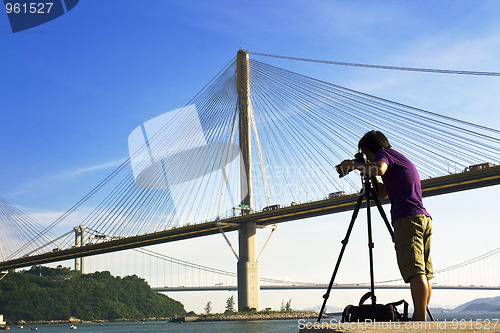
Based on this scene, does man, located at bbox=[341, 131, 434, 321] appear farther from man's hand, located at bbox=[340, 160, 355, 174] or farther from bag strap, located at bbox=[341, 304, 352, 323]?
bag strap, located at bbox=[341, 304, 352, 323]

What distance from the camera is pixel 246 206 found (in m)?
43.7

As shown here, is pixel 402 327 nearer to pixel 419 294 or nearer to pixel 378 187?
pixel 419 294

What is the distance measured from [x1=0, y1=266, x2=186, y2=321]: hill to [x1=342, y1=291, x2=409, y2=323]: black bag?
9638 centimetres

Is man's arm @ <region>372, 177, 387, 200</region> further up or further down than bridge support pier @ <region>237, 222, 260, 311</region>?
further down

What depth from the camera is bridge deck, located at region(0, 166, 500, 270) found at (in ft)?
107

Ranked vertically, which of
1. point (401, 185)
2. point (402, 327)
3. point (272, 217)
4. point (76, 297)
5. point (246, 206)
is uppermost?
point (246, 206)

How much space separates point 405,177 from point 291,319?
182 ft

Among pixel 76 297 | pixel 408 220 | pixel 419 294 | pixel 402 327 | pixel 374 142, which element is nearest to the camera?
pixel 402 327

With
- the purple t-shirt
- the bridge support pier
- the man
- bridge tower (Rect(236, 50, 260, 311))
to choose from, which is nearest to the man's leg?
the man

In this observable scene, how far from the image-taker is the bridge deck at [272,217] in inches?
1286

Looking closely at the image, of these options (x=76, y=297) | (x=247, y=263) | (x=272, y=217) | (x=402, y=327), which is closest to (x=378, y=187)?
(x=402, y=327)

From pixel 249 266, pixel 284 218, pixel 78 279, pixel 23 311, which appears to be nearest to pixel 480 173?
pixel 284 218

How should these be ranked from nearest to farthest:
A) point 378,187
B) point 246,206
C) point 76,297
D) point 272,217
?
point 378,187
point 272,217
point 246,206
point 76,297

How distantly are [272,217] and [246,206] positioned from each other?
236 centimetres
